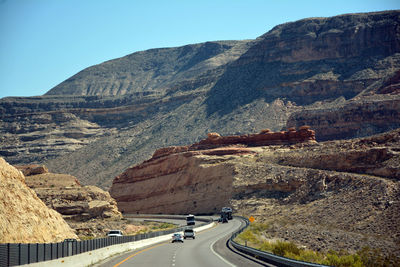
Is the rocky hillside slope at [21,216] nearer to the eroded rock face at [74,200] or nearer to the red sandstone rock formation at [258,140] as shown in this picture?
the eroded rock face at [74,200]

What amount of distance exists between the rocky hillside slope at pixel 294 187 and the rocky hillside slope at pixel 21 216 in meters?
19.7

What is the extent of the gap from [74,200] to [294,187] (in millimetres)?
27074

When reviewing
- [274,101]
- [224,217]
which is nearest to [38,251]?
[224,217]

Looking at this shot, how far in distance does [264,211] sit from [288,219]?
33.9 feet

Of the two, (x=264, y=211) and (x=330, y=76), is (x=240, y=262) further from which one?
(x=330, y=76)

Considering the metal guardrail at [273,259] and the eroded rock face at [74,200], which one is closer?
the metal guardrail at [273,259]

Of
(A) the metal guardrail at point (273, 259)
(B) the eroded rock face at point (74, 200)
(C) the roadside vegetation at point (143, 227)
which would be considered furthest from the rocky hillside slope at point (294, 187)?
(B) the eroded rock face at point (74, 200)

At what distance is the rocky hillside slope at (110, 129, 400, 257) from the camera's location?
Answer: 5212cm

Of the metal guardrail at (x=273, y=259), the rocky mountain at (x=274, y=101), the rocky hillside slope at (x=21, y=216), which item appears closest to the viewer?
the metal guardrail at (x=273, y=259)

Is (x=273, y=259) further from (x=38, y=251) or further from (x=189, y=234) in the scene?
(x=189, y=234)

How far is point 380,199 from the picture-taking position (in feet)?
182

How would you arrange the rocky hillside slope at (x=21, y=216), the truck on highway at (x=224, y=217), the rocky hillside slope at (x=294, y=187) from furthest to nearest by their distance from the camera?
the truck on highway at (x=224, y=217) → the rocky hillside slope at (x=294, y=187) → the rocky hillside slope at (x=21, y=216)

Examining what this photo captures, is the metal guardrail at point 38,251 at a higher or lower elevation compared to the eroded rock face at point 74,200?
higher

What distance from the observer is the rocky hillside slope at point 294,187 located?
171 feet
